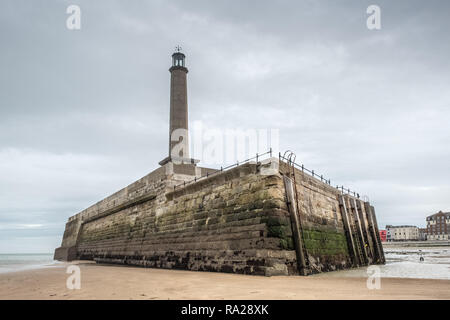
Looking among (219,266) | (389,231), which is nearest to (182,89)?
(219,266)

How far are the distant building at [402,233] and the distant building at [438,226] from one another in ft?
30.1

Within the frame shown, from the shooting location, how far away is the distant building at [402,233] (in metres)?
115

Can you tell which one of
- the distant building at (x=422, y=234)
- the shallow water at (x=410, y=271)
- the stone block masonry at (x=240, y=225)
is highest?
the stone block masonry at (x=240, y=225)

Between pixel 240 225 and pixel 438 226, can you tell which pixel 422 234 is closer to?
pixel 438 226

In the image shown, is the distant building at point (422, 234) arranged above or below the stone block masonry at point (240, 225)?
below

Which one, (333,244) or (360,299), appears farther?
(333,244)

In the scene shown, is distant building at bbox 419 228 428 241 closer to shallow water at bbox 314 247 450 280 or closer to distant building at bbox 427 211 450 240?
distant building at bbox 427 211 450 240

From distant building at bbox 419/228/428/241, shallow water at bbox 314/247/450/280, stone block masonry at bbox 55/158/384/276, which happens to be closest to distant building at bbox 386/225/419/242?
distant building at bbox 419/228/428/241

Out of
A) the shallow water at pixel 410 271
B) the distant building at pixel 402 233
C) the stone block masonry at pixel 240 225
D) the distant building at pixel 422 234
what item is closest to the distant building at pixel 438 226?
the distant building at pixel 422 234

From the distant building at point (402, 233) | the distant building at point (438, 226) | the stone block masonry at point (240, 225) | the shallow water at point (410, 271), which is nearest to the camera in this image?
the stone block masonry at point (240, 225)

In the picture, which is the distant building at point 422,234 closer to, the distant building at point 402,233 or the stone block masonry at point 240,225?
the distant building at point 402,233

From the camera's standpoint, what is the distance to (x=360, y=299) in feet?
17.8
